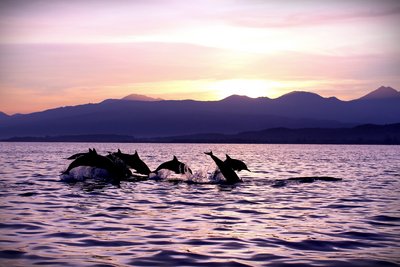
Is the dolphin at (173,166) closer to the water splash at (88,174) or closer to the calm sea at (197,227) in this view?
the water splash at (88,174)

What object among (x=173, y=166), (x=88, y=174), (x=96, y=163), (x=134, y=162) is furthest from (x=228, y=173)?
(x=88, y=174)

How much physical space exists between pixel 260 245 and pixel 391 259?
2875mm

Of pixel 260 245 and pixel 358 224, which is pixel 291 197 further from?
pixel 260 245

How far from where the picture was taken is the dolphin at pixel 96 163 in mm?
25633

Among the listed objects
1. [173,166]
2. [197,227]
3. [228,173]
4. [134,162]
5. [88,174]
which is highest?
[134,162]

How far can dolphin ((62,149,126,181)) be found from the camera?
25.6 metres

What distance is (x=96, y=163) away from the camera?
27.0 m

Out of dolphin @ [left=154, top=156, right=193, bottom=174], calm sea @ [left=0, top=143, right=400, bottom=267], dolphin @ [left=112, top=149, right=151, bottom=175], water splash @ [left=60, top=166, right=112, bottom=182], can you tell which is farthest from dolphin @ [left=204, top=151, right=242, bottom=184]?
water splash @ [left=60, top=166, right=112, bottom=182]

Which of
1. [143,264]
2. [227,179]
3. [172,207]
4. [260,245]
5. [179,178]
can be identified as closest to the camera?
[143,264]

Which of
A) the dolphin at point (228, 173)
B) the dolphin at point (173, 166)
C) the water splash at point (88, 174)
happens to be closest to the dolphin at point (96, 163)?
the water splash at point (88, 174)

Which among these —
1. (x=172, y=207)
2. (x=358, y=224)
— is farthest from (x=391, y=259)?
(x=172, y=207)

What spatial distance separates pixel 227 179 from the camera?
96.2ft

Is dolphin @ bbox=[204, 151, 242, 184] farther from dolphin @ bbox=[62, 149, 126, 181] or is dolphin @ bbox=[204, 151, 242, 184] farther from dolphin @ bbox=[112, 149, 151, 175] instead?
dolphin @ bbox=[62, 149, 126, 181]

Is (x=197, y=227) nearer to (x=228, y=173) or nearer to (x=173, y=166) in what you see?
(x=228, y=173)
